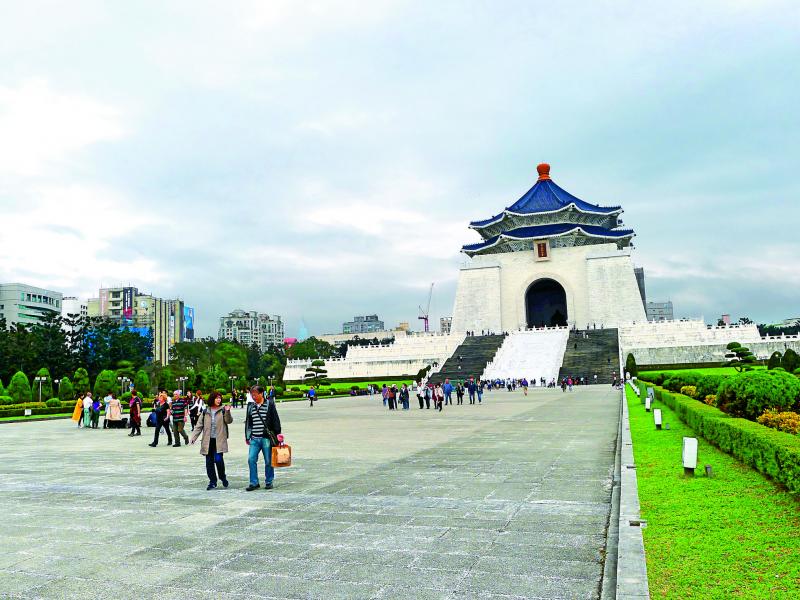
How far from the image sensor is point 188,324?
435ft

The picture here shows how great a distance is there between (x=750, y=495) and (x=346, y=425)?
1209cm

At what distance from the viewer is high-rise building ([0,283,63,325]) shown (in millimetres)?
81250

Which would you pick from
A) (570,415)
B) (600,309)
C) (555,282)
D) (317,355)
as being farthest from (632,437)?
(317,355)

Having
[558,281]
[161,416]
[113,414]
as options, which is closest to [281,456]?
[161,416]

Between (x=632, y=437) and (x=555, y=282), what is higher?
(x=555, y=282)

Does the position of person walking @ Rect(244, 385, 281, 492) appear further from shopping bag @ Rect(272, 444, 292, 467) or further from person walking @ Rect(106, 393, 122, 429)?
person walking @ Rect(106, 393, 122, 429)

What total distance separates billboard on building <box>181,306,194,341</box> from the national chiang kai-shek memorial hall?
79486 mm

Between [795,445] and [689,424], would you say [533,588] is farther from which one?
[689,424]

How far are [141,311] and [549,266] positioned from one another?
77393 millimetres

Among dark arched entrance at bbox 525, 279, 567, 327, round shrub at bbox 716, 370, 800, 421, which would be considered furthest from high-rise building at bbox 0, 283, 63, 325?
round shrub at bbox 716, 370, 800, 421

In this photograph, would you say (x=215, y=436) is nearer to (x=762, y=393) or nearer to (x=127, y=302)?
(x=762, y=393)

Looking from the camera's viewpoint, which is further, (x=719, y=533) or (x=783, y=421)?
(x=783, y=421)

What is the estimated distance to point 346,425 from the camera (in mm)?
16922

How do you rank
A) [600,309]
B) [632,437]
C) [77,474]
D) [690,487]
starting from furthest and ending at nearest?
[600,309], [632,437], [77,474], [690,487]
